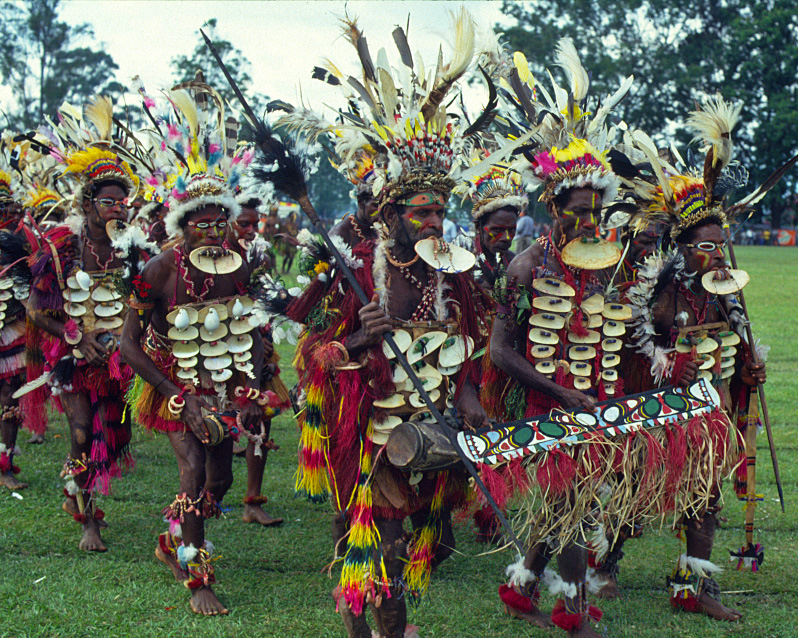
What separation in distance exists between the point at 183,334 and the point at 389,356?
1.33 m

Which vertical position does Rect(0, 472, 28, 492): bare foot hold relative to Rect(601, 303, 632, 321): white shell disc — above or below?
below

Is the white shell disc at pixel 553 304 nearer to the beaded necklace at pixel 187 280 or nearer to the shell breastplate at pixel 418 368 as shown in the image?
the shell breastplate at pixel 418 368

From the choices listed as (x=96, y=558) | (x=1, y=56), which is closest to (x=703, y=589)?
(x=96, y=558)

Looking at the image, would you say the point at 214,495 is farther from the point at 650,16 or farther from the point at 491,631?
the point at 650,16

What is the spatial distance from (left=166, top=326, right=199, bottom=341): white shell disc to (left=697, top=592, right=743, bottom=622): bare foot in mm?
2990

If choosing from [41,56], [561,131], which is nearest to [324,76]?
[561,131]

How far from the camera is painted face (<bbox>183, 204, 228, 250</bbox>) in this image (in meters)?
4.43

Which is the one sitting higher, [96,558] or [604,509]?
[604,509]

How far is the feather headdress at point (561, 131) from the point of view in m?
4.06

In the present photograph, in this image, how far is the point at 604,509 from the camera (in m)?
3.97

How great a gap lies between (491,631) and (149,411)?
215 centimetres

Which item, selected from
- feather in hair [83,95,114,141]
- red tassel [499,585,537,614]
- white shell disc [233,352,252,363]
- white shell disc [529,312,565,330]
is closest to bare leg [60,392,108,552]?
white shell disc [233,352,252,363]

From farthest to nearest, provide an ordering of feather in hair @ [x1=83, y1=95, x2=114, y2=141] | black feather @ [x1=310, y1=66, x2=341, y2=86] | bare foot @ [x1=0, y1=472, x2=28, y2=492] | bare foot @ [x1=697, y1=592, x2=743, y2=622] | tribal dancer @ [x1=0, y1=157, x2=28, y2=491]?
1. tribal dancer @ [x1=0, y1=157, x2=28, y2=491]
2. bare foot @ [x1=0, y1=472, x2=28, y2=492]
3. feather in hair @ [x1=83, y1=95, x2=114, y2=141]
4. bare foot @ [x1=697, y1=592, x2=743, y2=622]
5. black feather @ [x1=310, y1=66, x2=341, y2=86]

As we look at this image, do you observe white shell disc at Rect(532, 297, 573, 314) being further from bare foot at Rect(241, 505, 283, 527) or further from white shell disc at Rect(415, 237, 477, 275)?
bare foot at Rect(241, 505, 283, 527)
